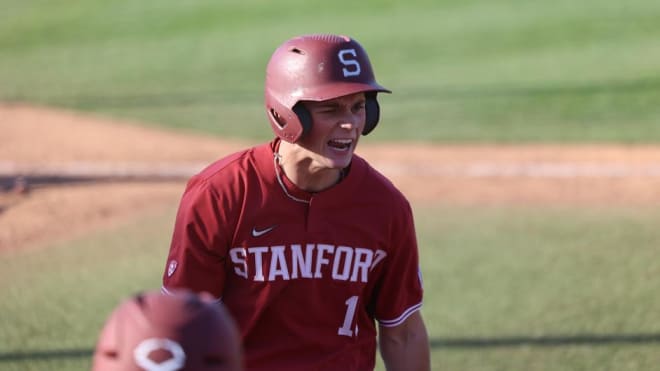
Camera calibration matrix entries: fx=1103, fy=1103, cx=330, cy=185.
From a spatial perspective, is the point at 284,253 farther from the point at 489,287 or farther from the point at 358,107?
the point at 489,287

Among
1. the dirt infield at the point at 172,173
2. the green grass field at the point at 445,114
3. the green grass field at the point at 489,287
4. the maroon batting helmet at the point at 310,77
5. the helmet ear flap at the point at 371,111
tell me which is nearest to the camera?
the maroon batting helmet at the point at 310,77

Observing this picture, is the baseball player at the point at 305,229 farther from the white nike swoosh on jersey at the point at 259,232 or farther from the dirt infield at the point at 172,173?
the dirt infield at the point at 172,173

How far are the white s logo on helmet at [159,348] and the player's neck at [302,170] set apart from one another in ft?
6.16

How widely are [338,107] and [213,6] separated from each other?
1619 cm

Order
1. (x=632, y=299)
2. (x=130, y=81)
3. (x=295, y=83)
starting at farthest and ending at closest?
(x=130, y=81)
(x=632, y=299)
(x=295, y=83)

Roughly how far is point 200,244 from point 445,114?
9.52m

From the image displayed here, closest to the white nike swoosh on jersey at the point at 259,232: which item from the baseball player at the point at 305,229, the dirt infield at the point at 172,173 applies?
the baseball player at the point at 305,229

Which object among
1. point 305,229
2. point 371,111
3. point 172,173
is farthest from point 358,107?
point 172,173

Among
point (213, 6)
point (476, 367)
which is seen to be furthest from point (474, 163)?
point (213, 6)

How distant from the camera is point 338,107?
3656 millimetres

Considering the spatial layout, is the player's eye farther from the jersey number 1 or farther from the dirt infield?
the dirt infield

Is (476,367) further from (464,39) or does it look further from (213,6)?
(213,6)

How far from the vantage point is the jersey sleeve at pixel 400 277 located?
3.87 m

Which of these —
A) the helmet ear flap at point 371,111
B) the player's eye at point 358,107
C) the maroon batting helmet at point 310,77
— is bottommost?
the helmet ear flap at point 371,111
